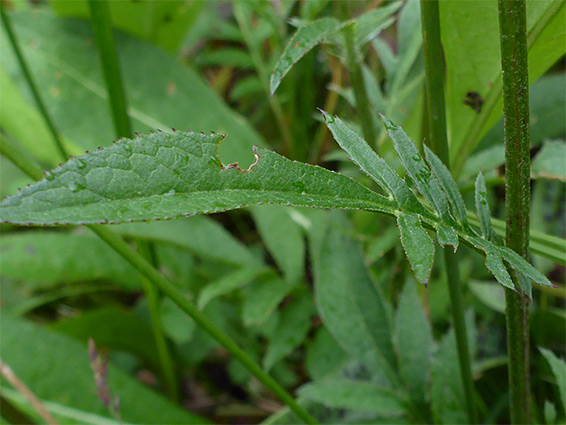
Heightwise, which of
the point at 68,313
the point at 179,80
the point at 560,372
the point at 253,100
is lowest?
the point at 560,372

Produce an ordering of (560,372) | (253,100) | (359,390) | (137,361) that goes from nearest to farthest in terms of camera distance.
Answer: (560,372) → (359,390) → (137,361) → (253,100)

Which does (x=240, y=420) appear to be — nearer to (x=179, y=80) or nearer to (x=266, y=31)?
(x=179, y=80)

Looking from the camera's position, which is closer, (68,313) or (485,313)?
(485,313)

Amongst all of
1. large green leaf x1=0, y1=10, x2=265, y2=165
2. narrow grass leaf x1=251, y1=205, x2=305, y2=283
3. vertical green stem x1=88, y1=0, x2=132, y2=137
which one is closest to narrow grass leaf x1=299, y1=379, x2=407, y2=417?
narrow grass leaf x1=251, y1=205, x2=305, y2=283

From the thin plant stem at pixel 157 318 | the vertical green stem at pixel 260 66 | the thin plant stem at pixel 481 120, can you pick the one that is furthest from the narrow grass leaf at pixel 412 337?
the vertical green stem at pixel 260 66

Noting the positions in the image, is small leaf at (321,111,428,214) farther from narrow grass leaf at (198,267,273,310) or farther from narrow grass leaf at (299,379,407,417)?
narrow grass leaf at (198,267,273,310)

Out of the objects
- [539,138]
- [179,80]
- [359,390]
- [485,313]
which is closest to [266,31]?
[179,80]

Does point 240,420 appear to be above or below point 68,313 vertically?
below
